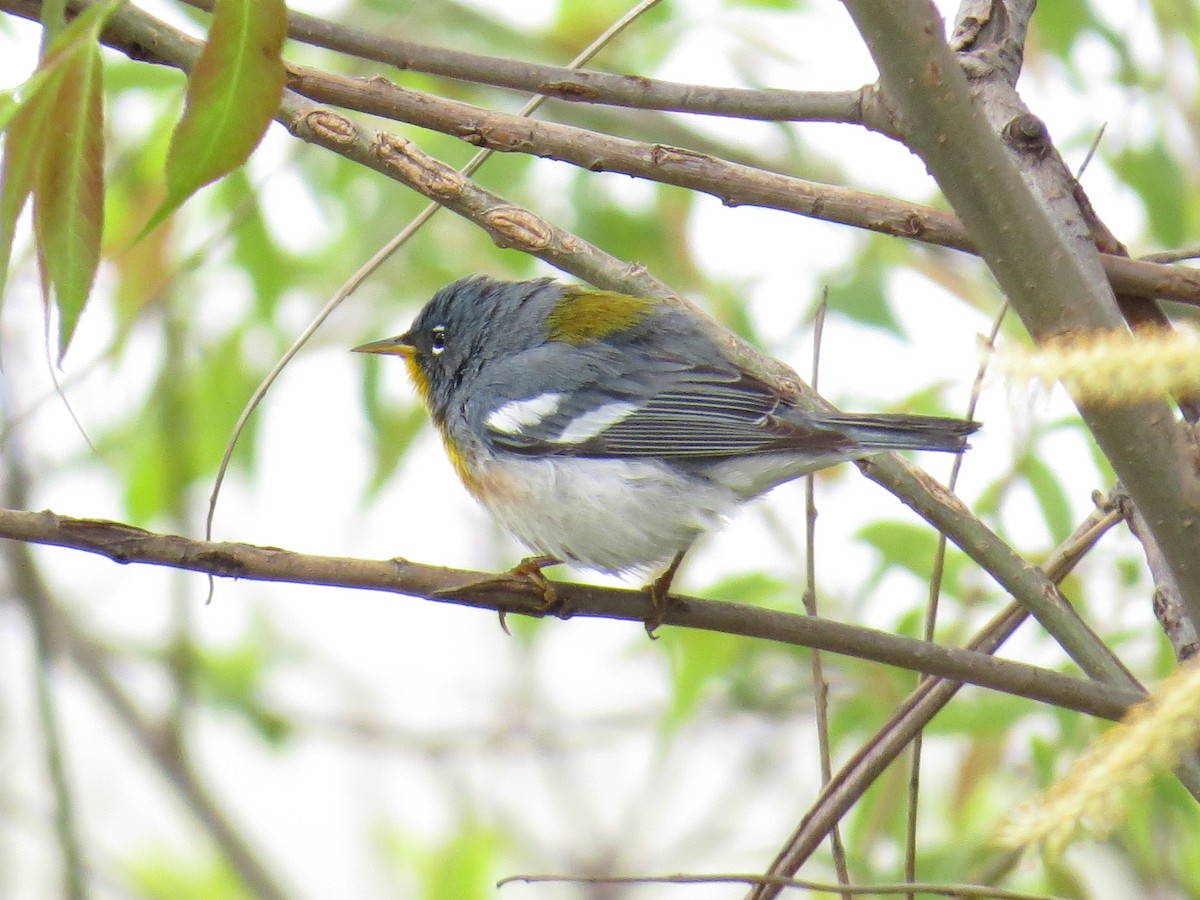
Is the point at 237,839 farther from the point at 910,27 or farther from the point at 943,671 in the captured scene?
the point at 910,27

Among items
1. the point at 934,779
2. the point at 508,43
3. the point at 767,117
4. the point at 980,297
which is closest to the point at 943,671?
the point at 767,117

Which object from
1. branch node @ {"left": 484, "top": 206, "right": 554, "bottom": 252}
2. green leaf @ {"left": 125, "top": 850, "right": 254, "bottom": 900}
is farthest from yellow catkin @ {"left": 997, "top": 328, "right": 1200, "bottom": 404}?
green leaf @ {"left": 125, "top": 850, "right": 254, "bottom": 900}

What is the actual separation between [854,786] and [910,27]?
1.17m

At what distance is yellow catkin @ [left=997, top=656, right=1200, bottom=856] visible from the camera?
782mm

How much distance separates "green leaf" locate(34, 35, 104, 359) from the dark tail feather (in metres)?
1.58

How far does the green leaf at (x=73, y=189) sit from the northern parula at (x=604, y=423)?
1.45 metres

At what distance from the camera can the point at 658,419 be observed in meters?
3.24

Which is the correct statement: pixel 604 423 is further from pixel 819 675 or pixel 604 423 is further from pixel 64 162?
pixel 64 162

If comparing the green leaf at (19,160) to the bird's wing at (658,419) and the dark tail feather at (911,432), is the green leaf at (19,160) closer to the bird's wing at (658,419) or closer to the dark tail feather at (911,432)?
the dark tail feather at (911,432)

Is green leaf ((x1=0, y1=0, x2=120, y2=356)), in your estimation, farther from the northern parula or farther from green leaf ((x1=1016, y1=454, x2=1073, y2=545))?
green leaf ((x1=1016, y1=454, x2=1073, y2=545))

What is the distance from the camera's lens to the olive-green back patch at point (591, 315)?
361 centimetres

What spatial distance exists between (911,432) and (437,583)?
1105 millimetres

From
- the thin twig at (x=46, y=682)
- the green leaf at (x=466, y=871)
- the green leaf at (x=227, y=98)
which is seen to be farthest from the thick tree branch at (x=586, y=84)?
the green leaf at (x=466, y=871)

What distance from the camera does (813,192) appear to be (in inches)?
75.2
